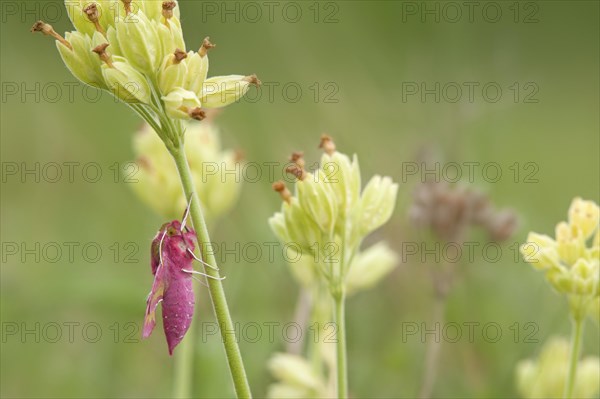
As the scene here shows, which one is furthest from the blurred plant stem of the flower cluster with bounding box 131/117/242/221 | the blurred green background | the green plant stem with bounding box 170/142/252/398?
the green plant stem with bounding box 170/142/252/398

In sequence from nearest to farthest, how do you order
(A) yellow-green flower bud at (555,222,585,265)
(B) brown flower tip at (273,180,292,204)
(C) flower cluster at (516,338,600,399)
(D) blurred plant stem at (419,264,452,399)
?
(B) brown flower tip at (273,180,292,204), (A) yellow-green flower bud at (555,222,585,265), (C) flower cluster at (516,338,600,399), (D) blurred plant stem at (419,264,452,399)

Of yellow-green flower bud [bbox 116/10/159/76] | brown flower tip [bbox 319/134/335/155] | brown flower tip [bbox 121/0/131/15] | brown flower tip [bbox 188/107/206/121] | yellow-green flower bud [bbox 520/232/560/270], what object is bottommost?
yellow-green flower bud [bbox 520/232/560/270]

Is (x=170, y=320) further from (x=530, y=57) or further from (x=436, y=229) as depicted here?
(x=530, y=57)

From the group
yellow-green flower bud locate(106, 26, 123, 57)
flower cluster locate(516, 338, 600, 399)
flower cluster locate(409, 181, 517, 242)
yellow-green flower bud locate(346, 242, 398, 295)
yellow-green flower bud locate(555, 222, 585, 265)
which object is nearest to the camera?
yellow-green flower bud locate(106, 26, 123, 57)

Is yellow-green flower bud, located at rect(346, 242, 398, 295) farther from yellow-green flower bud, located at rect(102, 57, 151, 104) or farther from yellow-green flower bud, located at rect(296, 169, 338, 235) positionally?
yellow-green flower bud, located at rect(102, 57, 151, 104)

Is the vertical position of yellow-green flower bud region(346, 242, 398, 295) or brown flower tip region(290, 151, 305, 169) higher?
brown flower tip region(290, 151, 305, 169)

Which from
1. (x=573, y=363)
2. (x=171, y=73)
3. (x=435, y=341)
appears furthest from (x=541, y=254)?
(x=435, y=341)

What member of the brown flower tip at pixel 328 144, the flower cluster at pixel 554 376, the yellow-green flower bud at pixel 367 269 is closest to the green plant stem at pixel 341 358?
the brown flower tip at pixel 328 144
